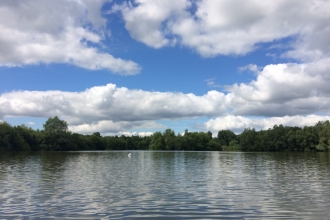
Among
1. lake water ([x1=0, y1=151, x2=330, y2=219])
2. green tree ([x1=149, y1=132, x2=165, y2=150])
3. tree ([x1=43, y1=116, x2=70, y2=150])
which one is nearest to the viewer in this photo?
lake water ([x1=0, y1=151, x2=330, y2=219])

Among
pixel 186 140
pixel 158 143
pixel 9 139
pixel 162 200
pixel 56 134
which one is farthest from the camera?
pixel 158 143

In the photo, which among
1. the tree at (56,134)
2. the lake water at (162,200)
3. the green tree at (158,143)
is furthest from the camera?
the green tree at (158,143)

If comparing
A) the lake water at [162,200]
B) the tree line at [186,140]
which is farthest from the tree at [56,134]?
the lake water at [162,200]

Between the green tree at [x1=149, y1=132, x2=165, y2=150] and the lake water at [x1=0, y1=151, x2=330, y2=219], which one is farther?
the green tree at [x1=149, y1=132, x2=165, y2=150]

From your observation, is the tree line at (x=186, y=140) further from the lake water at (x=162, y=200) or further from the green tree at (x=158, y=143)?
the lake water at (x=162, y=200)

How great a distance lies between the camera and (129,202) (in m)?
17.3

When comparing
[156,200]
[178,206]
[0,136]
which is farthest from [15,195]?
[0,136]

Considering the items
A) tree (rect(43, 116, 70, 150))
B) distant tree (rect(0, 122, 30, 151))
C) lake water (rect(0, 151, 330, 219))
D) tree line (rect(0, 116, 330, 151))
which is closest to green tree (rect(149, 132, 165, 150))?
tree line (rect(0, 116, 330, 151))

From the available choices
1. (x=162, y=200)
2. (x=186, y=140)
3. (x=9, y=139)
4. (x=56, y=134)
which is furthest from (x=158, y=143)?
(x=162, y=200)

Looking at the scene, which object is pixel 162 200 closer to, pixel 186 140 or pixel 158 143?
pixel 186 140

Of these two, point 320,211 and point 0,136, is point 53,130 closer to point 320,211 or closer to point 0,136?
point 0,136

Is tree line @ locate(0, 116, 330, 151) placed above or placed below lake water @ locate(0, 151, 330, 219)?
above

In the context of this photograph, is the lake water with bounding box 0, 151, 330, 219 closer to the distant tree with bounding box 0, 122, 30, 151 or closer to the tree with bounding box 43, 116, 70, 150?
the distant tree with bounding box 0, 122, 30, 151

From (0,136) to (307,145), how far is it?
430 feet
